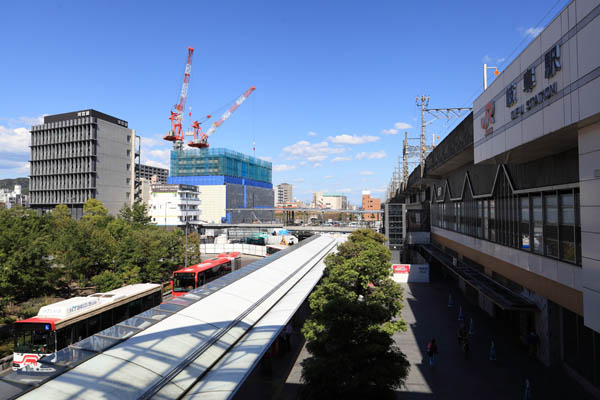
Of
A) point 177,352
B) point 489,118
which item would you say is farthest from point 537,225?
point 177,352

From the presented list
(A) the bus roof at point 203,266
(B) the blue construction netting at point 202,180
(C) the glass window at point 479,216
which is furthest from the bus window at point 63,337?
(B) the blue construction netting at point 202,180

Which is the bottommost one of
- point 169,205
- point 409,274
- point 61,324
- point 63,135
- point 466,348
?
point 409,274

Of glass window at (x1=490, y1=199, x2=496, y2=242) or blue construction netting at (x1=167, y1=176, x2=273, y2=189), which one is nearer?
glass window at (x1=490, y1=199, x2=496, y2=242)

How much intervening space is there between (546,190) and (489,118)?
11.7ft

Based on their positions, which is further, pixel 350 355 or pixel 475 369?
pixel 475 369

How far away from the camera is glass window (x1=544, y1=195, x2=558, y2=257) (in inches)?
436

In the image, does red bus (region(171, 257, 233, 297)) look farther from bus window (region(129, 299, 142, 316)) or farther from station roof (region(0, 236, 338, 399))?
station roof (region(0, 236, 338, 399))

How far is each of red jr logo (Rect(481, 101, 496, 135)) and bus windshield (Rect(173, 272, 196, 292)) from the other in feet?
64.0

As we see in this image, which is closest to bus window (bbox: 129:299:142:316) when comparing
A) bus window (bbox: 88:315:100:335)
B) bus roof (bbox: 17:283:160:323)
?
bus roof (bbox: 17:283:160:323)

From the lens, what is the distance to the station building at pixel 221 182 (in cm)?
11850

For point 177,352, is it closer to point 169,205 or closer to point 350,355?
point 350,355

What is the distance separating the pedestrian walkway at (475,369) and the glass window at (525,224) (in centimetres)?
489

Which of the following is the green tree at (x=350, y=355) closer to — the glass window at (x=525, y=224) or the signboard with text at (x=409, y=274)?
the glass window at (x=525, y=224)

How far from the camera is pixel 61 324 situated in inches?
523
